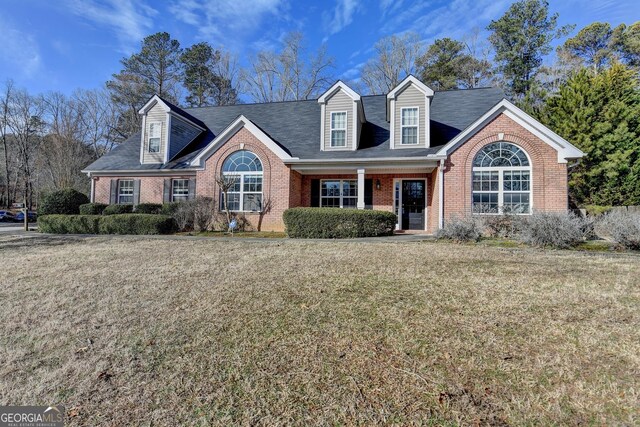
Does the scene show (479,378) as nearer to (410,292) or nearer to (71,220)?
(410,292)

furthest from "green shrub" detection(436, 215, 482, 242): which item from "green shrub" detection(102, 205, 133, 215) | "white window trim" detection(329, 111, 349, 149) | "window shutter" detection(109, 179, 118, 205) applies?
"window shutter" detection(109, 179, 118, 205)

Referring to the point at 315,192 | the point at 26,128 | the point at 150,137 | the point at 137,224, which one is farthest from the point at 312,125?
the point at 26,128

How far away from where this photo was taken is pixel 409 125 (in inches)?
529

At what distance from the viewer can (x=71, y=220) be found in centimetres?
1326

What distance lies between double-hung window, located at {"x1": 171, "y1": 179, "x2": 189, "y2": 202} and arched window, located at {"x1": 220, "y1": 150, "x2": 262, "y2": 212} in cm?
313

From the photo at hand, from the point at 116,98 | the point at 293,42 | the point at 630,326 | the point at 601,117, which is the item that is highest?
the point at 293,42

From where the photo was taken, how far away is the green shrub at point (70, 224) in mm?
13008

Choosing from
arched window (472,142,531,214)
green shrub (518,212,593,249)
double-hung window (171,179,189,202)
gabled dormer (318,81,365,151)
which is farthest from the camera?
double-hung window (171,179,189,202)

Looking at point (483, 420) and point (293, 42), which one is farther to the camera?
point (293, 42)

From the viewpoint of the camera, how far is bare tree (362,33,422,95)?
29953mm

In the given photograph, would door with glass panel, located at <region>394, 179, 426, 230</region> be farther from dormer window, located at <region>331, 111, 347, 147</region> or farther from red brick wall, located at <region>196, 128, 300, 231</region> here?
red brick wall, located at <region>196, 128, 300, 231</region>

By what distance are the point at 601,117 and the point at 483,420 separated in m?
24.0

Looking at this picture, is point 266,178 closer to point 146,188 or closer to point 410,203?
point 410,203

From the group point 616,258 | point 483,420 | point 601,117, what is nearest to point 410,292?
point 483,420
